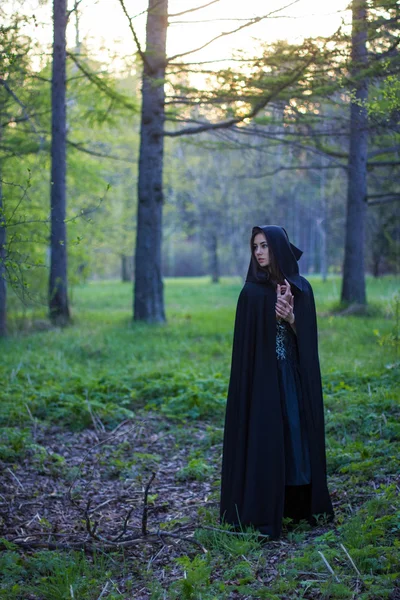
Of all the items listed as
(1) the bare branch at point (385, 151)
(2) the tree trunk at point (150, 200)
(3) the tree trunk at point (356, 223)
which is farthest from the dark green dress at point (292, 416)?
(3) the tree trunk at point (356, 223)

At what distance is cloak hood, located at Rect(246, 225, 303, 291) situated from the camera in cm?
456

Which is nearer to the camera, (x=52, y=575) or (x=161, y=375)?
(x=52, y=575)

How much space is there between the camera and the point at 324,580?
12.0ft

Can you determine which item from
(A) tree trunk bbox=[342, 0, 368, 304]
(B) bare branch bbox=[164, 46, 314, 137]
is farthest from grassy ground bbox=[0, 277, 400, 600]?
(B) bare branch bbox=[164, 46, 314, 137]

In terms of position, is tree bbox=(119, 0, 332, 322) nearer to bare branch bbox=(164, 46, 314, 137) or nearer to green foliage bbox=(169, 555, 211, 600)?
bare branch bbox=(164, 46, 314, 137)

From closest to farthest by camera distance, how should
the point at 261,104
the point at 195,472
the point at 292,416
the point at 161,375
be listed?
the point at 292,416 < the point at 195,472 < the point at 161,375 < the point at 261,104

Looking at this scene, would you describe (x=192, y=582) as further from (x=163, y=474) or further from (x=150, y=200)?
(x=150, y=200)

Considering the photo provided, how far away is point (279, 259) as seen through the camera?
4559 millimetres

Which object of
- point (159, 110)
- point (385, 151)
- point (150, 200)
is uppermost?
point (159, 110)

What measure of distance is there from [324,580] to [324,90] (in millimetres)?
7053

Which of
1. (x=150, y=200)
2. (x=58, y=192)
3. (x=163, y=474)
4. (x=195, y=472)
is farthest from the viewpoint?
(x=58, y=192)

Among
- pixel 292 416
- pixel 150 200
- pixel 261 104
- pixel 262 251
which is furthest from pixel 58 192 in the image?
pixel 292 416

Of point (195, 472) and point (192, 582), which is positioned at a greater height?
point (192, 582)

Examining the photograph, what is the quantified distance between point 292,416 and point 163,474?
2253 millimetres
